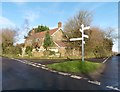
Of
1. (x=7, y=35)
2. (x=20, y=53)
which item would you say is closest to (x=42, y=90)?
(x=20, y=53)

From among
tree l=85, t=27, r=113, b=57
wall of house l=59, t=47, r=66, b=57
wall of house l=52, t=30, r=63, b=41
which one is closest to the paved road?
wall of house l=59, t=47, r=66, b=57

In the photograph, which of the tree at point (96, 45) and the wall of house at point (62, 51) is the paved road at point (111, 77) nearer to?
the wall of house at point (62, 51)

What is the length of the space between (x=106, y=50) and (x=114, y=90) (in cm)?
4920

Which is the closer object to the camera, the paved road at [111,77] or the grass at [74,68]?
the paved road at [111,77]

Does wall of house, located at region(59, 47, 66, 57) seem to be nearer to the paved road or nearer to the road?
the paved road

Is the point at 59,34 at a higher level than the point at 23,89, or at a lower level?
higher

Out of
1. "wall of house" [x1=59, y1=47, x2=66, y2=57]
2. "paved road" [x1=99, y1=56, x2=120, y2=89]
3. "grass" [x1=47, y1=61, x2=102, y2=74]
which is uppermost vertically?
"wall of house" [x1=59, y1=47, x2=66, y2=57]

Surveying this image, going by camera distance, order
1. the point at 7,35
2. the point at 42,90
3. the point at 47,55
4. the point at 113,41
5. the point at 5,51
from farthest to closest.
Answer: the point at 113,41
the point at 7,35
the point at 5,51
the point at 47,55
the point at 42,90

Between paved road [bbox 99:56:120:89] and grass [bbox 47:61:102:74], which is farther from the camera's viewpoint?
grass [bbox 47:61:102:74]

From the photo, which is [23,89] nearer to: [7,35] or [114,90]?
[114,90]

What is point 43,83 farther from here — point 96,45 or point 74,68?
point 96,45

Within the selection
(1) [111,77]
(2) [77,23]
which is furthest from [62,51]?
(1) [111,77]

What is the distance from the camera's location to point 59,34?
5872cm

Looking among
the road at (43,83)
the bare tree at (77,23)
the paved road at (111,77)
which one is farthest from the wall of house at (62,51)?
the road at (43,83)
